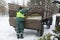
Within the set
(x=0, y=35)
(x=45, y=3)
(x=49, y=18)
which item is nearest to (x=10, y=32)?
(x=0, y=35)

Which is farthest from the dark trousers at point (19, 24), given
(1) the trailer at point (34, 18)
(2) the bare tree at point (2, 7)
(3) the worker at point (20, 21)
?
(2) the bare tree at point (2, 7)

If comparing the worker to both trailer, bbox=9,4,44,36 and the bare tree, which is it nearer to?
trailer, bbox=9,4,44,36

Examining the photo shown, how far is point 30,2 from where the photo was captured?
16.4 feet

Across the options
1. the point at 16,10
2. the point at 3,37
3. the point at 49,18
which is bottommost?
the point at 3,37

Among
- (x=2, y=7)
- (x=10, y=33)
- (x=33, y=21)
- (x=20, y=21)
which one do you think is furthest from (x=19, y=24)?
(x=2, y=7)

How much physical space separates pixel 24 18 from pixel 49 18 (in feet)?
2.68

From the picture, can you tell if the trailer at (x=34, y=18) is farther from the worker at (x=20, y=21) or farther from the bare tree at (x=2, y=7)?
the bare tree at (x=2, y=7)

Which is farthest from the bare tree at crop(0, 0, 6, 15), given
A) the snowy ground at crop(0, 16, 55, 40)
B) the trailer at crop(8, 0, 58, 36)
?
the trailer at crop(8, 0, 58, 36)

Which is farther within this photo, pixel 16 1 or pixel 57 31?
pixel 16 1

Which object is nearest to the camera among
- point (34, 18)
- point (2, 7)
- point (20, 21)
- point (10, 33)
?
point (20, 21)

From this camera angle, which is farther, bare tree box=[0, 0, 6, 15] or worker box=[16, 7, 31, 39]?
bare tree box=[0, 0, 6, 15]

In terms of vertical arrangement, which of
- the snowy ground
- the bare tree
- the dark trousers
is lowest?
the snowy ground

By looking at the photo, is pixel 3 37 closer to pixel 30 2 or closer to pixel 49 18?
pixel 49 18

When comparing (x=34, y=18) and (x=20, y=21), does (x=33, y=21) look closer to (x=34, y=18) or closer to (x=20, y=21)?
(x=34, y=18)
